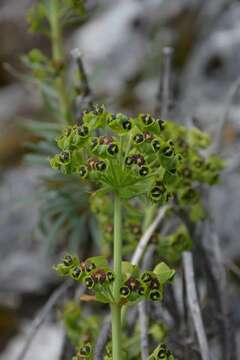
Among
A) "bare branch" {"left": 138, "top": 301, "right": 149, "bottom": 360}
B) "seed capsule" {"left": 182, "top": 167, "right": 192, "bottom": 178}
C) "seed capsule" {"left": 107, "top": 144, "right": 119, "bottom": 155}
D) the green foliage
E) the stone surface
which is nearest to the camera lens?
"seed capsule" {"left": 107, "top": 144, "right": 119, "bottom": 155}

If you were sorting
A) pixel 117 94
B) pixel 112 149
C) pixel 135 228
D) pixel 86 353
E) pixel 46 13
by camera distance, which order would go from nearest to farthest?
pixel 112 149 < pixel 86 353 < pixel 135 228 < pixel 46 13 < pixel 117 94

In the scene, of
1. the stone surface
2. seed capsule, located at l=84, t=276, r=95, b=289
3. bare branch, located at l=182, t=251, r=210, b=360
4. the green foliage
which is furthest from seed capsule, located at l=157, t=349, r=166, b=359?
the stone surface

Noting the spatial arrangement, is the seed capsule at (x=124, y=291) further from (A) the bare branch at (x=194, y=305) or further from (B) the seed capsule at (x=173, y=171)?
(A) the bare branch at (x=194, y=305)

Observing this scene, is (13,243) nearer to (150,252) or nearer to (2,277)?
(2,277)

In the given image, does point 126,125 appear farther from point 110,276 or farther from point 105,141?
point 110,276

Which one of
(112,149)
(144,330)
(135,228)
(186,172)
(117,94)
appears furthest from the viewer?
(117,94)

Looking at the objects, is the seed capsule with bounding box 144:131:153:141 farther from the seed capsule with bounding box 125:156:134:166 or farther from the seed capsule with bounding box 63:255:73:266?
the seed capsule with bounding box 63:255:73:266

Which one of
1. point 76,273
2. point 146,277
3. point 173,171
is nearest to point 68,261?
point 76,273
